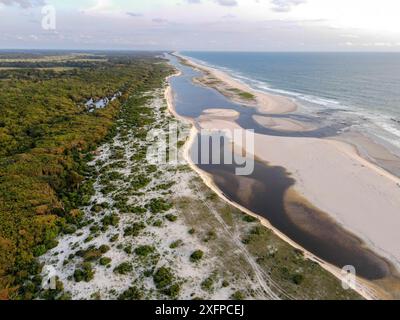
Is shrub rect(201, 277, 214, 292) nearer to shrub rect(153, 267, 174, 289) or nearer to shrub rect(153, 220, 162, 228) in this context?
shrub rect(153, 267, 174, 289)

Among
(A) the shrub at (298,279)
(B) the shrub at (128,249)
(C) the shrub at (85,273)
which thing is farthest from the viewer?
(B) the shrub at (128,249)

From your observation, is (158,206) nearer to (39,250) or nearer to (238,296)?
(39,250)

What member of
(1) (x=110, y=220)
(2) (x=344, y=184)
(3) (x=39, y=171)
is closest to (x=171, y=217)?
(1) (x=110, y=220)

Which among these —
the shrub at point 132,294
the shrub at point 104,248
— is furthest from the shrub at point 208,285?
the shrub at point 104,248

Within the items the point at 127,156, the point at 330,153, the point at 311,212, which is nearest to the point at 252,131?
the point at 330,153

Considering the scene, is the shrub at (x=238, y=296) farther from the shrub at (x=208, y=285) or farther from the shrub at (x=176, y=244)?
the shrub at (x=176, y=244)

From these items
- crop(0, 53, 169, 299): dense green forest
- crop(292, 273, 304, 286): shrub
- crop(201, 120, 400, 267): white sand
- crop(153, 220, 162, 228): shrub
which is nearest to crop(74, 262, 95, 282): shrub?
crop(0, 53, 169, 299): dense green forest

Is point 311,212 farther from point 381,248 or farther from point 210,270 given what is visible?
point 210,270

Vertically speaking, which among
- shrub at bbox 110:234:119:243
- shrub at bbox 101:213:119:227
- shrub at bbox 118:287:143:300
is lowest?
shrub at bbox 118:287:143:300
